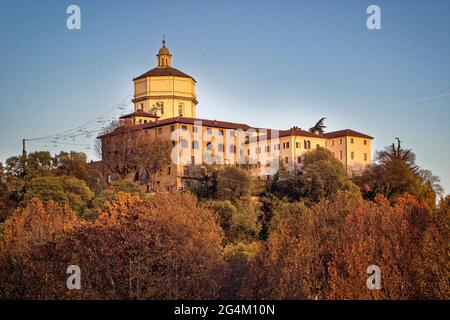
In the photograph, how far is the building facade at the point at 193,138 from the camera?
234 feet

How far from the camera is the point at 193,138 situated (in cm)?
7369

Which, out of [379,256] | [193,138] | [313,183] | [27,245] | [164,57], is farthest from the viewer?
[164,57]

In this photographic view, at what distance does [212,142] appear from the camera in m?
75.1

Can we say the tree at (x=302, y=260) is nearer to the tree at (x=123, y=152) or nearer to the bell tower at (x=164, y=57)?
the tree at (x=123, y=152)

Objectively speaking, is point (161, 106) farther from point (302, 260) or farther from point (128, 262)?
point (128, 262)

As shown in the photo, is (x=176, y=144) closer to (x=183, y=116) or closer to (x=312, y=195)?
(x=183, y=116)

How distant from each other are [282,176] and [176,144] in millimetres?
11540

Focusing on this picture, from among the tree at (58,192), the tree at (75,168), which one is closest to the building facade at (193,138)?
the tree at (75,168)

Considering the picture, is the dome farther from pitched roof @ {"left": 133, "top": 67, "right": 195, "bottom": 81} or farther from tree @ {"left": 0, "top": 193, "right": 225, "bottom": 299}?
tree @ {"left": 0, "top": 193, "right": 225, "bottom": 299}

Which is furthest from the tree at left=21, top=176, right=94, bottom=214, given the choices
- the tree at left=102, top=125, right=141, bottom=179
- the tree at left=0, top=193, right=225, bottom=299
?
the tree at left=0, top=193, right=225, bottom=299

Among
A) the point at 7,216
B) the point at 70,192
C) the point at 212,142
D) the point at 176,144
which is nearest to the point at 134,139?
the point at 176,144

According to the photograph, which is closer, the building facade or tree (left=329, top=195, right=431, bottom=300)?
tree (left=329, top=195, right=431, bottom=300)

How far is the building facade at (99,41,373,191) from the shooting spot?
71.2 meters

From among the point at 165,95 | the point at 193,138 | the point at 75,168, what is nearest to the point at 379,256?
the point at 75,168
